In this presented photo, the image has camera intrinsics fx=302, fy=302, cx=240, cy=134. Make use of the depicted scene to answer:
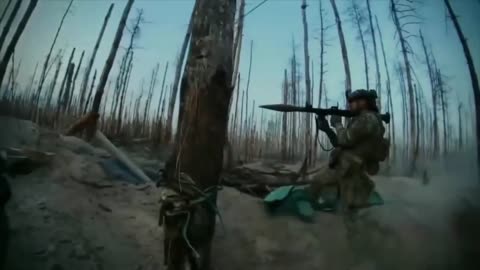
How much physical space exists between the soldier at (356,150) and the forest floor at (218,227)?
9cm

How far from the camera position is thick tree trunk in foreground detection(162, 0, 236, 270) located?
1.17m

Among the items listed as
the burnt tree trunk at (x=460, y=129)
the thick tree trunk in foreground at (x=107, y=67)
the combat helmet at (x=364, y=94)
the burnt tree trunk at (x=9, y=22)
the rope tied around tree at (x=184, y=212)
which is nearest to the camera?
the rope tied around tree at (x=184, y=212)

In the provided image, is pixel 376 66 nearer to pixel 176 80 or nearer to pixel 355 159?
pixel 355 159

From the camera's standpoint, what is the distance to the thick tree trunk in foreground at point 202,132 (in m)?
1.17

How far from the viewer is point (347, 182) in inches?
69.8

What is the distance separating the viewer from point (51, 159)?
133 cm

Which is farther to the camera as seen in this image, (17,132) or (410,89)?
(410,89)

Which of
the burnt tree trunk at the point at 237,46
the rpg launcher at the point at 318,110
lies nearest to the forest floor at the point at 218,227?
the rpg launcher at the point at 318,110

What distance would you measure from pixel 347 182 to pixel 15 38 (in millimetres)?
1794

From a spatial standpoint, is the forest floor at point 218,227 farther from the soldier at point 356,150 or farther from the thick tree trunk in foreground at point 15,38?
the thick tree trunk in foreground at point 15,38

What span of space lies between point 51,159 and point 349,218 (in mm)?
1511

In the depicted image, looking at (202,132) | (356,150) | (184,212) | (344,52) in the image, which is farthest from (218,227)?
(344,52)

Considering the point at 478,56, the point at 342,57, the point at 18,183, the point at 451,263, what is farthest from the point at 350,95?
the point at 18,183

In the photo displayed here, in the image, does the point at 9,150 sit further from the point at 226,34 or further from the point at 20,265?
the point at 226,34
